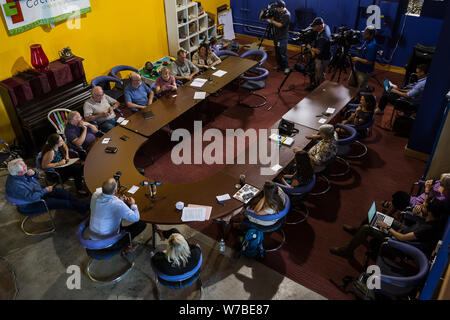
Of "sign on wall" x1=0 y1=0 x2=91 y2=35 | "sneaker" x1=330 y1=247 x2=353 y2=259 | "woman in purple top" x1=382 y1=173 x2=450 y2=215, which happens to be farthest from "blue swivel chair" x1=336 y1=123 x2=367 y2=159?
"sign on wall" x1=0 y1=0 x2=91 y2=35

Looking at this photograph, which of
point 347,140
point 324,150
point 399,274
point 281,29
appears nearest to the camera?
point 399,274

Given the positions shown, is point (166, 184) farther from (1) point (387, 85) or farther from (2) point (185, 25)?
(2) point (185, 25)

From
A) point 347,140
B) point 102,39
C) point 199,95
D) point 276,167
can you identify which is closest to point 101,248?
point 276,167

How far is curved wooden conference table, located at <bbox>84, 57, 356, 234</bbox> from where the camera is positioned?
4.54 metres

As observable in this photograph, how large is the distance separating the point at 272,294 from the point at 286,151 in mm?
2081

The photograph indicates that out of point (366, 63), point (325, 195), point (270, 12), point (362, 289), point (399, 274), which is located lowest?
point (325, 195)

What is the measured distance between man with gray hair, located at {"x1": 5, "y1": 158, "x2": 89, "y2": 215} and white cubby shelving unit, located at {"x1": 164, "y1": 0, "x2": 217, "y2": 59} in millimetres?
5327

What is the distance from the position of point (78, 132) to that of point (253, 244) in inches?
130

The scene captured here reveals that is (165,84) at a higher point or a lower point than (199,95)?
higher

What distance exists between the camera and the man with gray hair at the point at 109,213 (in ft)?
13.7

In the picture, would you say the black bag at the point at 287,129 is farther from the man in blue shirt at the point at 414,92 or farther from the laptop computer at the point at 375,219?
the man in blue shirt at the point at 414,92

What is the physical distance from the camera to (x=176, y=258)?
12.5 feet

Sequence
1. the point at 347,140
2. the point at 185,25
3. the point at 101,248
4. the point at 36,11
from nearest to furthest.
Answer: the point at 101,248
the point at 347,140
the point at 36,11
the point at 185,25
